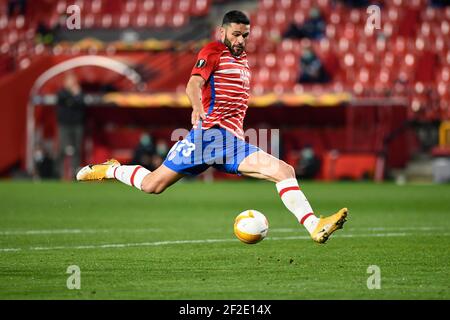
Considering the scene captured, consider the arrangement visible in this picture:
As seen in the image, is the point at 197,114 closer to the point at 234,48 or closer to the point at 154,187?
the point at 234,48

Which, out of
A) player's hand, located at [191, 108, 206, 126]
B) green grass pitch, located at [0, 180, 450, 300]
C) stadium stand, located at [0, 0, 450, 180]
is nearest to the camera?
green grass pitch, located at [0, 180, 450, 300]

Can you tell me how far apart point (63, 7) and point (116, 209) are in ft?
66.0

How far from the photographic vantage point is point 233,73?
9734 millimetres

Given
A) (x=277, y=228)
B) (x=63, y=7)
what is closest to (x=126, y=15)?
(x=63, y=7)

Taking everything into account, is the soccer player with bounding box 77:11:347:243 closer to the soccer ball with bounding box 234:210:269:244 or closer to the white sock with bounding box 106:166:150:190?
the soccer ball with bounding box 234:210:269:244

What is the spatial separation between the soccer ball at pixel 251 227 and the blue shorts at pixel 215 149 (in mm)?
597

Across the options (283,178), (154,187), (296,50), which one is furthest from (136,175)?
(296,50)

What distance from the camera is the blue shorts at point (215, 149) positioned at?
9688 millimetres

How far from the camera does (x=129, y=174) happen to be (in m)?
10.6

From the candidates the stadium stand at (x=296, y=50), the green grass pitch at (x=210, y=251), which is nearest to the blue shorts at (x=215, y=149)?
the green grass pitch at (x=210, y=251)

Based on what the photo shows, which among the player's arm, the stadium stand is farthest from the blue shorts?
the stadium stand

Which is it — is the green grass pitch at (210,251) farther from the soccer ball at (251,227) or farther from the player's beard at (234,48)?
the player's beard at (234,48)

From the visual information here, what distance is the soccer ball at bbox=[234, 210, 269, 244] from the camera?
10.0m
